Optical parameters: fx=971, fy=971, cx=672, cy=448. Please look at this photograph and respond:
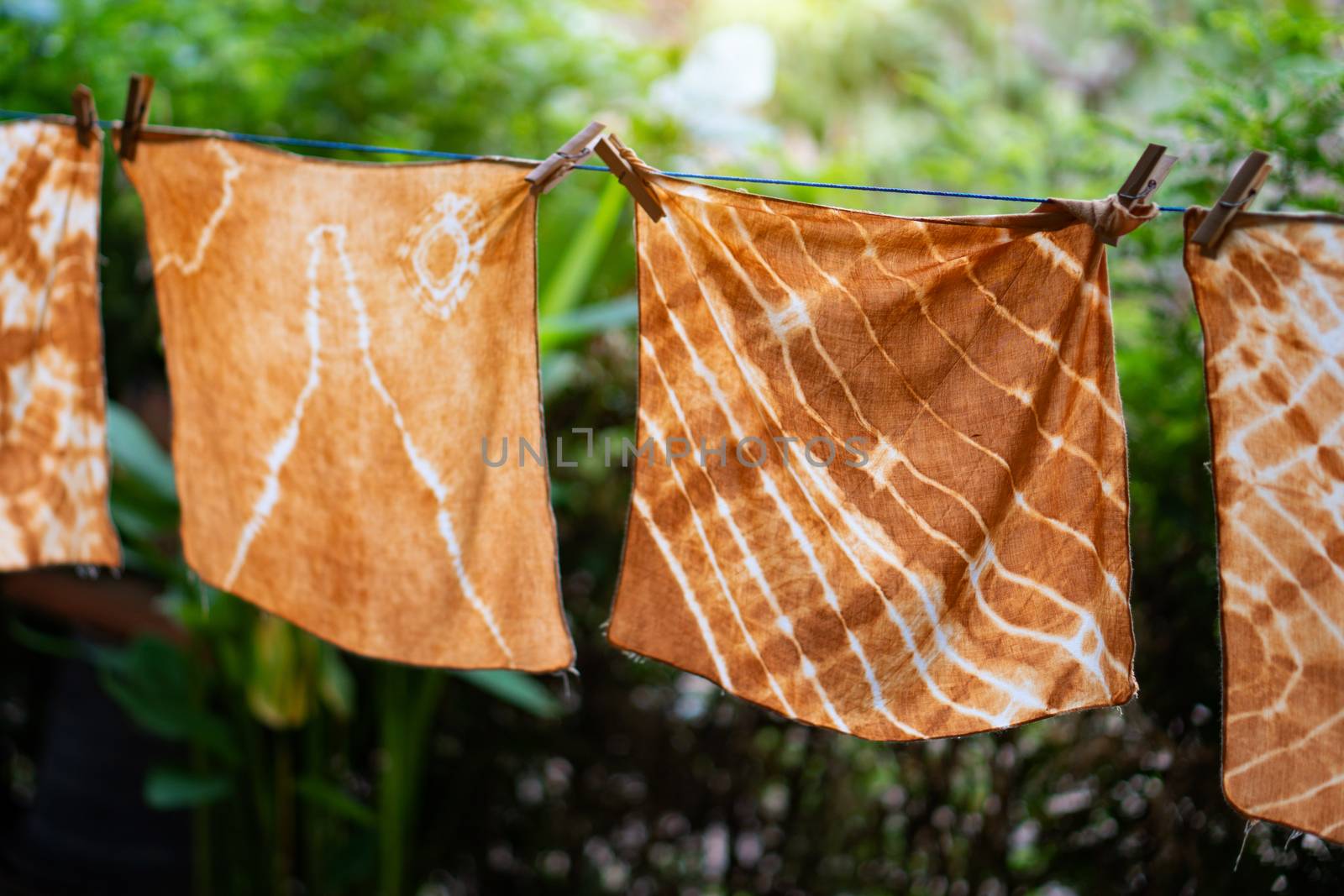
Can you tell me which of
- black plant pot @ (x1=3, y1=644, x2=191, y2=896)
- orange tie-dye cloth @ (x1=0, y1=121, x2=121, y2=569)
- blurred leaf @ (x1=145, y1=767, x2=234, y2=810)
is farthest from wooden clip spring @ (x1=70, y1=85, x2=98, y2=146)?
black plant pot @ (x1=3, y1=644, x2=191, y2=896)

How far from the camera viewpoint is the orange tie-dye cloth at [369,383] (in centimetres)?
101

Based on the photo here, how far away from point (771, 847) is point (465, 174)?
1.62 metres

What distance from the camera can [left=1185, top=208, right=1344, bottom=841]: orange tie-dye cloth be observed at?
0.78 m

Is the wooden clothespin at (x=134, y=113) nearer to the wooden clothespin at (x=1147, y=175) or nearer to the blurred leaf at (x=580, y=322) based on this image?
the blurred leaf at (x=580, y=322)

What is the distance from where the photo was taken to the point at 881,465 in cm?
91

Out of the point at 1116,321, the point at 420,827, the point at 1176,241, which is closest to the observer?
the point at 1176,241

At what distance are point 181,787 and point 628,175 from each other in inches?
58.8

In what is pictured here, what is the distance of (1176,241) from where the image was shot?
54.9 inches

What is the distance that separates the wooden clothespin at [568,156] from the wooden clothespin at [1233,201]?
1.71ft

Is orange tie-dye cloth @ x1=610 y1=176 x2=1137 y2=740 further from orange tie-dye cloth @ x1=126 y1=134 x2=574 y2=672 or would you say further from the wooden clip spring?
the wooden clip spring

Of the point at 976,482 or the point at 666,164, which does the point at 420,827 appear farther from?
the point at 976,482

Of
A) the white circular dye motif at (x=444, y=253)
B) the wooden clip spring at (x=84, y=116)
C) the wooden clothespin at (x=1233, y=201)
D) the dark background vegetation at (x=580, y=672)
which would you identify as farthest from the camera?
the dark background vegetation at (x=580, y=672)

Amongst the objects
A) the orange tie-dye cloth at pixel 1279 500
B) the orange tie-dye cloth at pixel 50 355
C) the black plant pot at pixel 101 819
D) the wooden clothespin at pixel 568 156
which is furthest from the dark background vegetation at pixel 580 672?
the wooden clothespin at pixel 568 156

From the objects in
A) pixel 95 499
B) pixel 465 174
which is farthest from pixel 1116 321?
pixel 95 499
